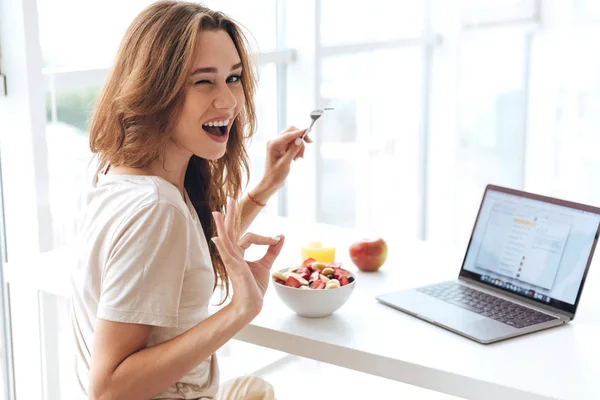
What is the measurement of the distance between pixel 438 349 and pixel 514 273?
0.34 metres

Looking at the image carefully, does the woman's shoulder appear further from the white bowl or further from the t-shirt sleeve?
the white bowl

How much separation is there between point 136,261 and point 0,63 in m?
0.93

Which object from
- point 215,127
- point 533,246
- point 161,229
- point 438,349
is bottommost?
point 438,349

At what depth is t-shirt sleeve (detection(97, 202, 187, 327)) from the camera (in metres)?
1.04

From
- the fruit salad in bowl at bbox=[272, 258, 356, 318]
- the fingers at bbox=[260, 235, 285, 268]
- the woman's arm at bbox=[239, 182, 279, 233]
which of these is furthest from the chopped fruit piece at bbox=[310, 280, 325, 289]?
the woman's arm at bbox=[239, 182, 279, 233]

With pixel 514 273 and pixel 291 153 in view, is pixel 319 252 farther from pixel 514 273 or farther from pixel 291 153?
pixel 514 273

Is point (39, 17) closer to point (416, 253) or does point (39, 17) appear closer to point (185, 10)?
point (185, 10)

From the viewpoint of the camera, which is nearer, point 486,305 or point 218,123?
point 218,123

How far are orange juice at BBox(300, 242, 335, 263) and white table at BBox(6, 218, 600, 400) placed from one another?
0.36 ft

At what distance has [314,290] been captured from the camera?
1.31 meters

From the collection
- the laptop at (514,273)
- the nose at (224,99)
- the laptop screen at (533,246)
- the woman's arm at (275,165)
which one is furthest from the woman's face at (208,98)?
the laptop screen at (533,246)

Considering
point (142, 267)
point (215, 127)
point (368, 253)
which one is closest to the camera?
point (142, 267)

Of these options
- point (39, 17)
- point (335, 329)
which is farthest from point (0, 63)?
point (335, 329)

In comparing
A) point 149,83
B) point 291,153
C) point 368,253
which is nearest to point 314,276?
point 368,253
